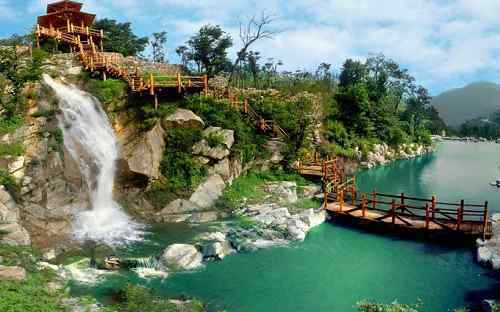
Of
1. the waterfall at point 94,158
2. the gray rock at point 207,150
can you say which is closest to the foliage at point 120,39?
the waterfall at point 94,158

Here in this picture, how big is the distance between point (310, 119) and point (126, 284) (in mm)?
20790

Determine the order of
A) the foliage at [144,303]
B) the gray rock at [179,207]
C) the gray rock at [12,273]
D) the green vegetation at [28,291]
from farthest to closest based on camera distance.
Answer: the gray rock at [179,207] → the foliage at [144,303] → the gray rock at [12,273] → the green vegetation at [28,291]

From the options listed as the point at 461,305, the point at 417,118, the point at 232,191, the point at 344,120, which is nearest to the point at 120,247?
the point at 232,191

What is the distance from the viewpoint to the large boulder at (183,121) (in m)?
25.6

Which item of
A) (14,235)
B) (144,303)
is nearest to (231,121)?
(14,235)

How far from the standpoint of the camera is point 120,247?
17.8 m

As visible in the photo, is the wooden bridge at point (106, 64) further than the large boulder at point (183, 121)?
Yes

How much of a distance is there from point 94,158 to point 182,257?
9.52 metres

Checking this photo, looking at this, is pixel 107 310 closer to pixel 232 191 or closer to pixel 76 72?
pixel 232 191

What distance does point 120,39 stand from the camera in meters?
48.3

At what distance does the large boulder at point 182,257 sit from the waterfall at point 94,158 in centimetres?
297

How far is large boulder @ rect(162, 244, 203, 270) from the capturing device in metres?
16.5

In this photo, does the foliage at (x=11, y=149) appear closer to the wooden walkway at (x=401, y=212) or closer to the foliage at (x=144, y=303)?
the foliage at (x=144, y=303)

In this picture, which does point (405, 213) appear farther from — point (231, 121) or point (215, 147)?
point (231, 121)
